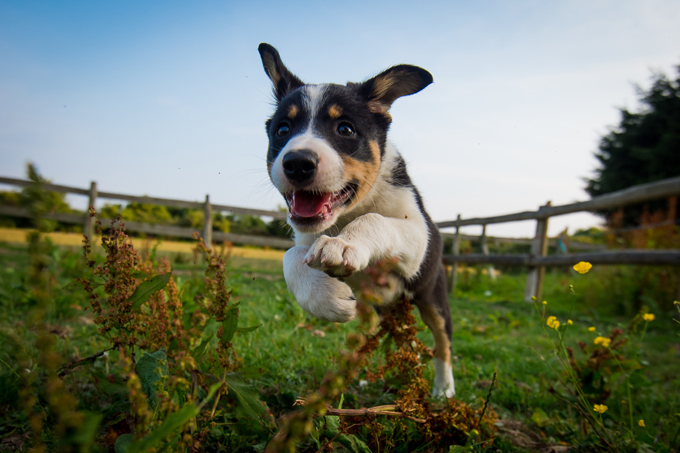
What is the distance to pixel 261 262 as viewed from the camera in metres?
13.9

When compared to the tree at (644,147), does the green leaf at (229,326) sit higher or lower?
lower

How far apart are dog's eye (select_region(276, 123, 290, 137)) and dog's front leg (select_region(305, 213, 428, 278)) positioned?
0.75 metres

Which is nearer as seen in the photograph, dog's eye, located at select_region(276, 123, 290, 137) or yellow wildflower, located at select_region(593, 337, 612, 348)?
yellow wildflower, located at select_region(593, 337, 612, 348)

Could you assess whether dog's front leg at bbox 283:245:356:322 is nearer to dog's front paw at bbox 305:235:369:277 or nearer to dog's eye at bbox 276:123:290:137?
dog's front paw at bbox 305:235:369:277

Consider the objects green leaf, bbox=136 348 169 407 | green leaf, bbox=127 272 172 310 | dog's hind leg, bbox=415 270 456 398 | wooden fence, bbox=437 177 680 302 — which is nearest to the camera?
green leaf, bbox=136 348 169 407

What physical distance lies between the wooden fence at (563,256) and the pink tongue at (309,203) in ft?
17.2

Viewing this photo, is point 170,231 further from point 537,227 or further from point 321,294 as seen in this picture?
point 321,294

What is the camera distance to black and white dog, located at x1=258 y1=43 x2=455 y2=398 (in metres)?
2.03

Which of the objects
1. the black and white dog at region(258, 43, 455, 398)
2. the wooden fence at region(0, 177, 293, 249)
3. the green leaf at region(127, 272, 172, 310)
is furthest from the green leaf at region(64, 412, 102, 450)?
the wooden fence at region(0, 177, 293, 249)

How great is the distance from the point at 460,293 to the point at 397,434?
10.1 m

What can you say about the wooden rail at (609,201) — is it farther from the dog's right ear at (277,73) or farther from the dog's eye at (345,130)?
the dog's right ear at (277,73)

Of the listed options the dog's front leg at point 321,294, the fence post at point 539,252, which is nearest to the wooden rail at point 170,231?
the fence post at point 539,252

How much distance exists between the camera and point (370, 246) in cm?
203

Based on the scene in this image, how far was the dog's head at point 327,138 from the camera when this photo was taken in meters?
2.07
